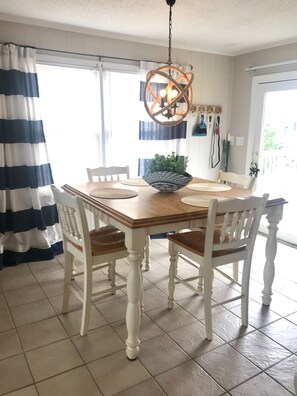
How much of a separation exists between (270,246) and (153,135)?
201cm

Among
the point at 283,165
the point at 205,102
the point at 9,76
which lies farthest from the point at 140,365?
the point at 205,102

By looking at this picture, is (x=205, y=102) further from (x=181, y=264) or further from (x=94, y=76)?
(x=181, y=264)

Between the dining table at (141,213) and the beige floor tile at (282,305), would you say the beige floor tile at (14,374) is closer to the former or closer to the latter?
the dining table at (141,213)

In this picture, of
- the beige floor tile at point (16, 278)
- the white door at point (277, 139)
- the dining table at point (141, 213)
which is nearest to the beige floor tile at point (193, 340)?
the dining table at point (141, 213)

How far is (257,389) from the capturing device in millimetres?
1662

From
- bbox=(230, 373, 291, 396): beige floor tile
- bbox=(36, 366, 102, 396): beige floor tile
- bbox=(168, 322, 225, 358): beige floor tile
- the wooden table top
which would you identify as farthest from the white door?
bbox=(36, 366, 102, 396): beige floor tile

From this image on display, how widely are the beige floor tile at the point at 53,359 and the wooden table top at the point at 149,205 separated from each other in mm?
888

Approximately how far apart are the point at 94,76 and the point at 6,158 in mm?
1292

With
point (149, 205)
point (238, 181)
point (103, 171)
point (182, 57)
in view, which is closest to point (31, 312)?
point (149, 205)

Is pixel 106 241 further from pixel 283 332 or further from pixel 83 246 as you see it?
pixel 283 332

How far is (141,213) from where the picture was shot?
5.96ft

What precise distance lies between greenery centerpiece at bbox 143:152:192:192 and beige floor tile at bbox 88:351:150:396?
115 cm

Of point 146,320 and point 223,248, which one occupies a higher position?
point 223,248

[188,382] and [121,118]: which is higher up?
[121,118]
